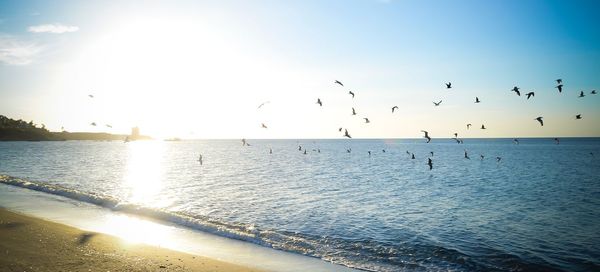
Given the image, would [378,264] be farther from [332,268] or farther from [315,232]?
[315,232]

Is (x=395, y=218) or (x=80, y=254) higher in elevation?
(x=80, y=254)

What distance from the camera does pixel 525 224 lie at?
77.2 ft

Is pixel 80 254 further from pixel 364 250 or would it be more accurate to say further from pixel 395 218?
pixel 395 218

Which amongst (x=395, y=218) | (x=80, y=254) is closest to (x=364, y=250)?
(x=395, y=218)

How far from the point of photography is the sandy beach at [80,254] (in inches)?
494

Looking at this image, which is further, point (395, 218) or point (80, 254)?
point (395, 218)

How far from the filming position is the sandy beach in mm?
12539

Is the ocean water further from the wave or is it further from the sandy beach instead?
the sandy beach

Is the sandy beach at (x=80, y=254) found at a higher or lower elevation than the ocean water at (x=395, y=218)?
higher

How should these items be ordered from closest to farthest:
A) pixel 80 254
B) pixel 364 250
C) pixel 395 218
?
pixel 80 254 → pixel 364 250 → pixel 395 218

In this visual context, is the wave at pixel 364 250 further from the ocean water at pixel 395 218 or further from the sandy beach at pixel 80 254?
the sandy beach at pixel 80 254

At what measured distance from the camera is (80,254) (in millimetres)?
13820

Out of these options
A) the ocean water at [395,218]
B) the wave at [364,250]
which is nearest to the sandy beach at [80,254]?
the wave at [364,250]

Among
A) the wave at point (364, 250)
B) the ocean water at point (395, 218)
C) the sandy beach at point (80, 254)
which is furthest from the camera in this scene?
the ocean water at point (395, 218)
